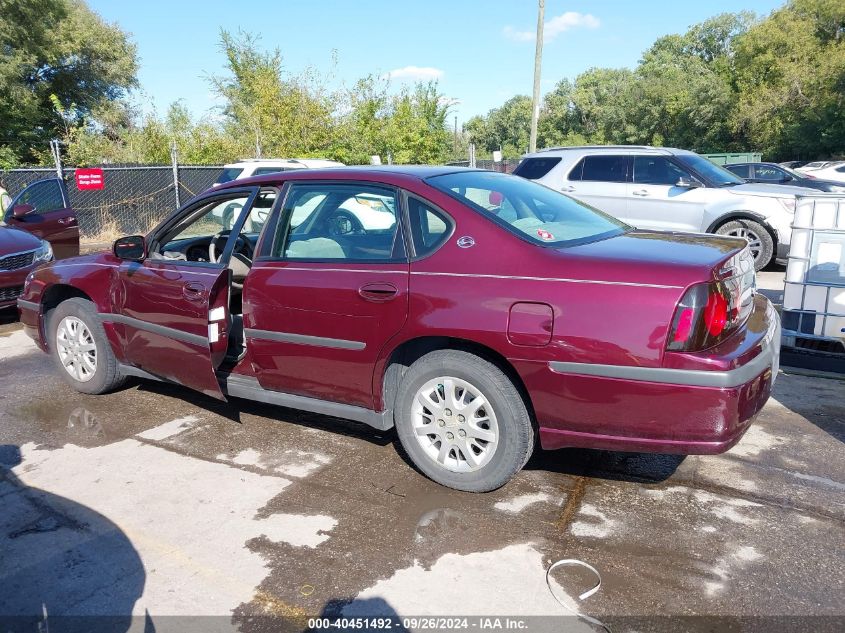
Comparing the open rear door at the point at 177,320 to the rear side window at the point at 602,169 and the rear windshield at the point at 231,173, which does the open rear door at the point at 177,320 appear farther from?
the rear windshield at the point at 231,173

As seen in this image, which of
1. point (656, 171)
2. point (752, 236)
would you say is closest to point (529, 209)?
A: point (656, 171)

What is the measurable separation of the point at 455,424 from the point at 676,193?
7.48m

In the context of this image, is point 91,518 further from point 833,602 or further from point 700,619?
point 833,602

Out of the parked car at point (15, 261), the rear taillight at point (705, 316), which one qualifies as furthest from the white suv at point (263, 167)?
the rear taillight at point (705, 316)

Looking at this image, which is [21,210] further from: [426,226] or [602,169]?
[602,169]

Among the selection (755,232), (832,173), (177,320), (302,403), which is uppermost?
(832,173)

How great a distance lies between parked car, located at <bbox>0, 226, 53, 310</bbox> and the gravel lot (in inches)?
157

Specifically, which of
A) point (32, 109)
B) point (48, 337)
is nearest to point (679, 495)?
point (48, 337)

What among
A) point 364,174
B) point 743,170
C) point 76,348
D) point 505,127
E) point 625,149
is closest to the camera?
point 364,174

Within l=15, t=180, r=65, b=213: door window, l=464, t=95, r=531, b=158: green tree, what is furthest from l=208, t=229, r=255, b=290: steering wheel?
l=464, t=95, r=531, b=158: green tree

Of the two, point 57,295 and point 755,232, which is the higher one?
point 755,232

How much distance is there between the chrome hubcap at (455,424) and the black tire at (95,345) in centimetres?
271

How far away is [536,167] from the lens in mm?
10797

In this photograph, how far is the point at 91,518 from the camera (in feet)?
11.4
